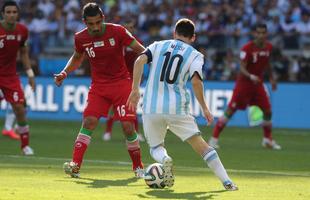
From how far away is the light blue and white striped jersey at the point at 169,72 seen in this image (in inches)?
456

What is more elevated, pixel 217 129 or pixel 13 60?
pixel 13 60

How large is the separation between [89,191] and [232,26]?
761 inches

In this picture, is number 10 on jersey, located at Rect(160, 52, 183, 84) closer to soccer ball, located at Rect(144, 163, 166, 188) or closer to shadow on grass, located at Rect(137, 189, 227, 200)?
soccer ball, located at Rect(144, 163, 166, 188)

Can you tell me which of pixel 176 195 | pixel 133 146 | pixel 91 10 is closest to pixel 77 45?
pixel 91 10

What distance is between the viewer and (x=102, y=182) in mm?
12562

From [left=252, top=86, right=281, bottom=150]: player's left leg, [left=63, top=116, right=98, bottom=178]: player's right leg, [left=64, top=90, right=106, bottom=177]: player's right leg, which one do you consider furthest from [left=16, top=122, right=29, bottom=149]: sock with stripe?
[left=252, top=86, right=281, bottom=150]: player's left leg

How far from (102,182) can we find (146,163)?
318 centimetres

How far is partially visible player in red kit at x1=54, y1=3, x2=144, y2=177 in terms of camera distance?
43.5 feet

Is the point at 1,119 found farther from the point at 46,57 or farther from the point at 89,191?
the point at 89,191

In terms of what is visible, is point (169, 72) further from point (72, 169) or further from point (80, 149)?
point (72, 169)

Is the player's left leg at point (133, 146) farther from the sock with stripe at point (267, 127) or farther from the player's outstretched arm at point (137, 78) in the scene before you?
the sock with stripe at point (267, 127)

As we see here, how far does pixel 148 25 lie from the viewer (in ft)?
102

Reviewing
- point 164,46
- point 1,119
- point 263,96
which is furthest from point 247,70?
point 1,119

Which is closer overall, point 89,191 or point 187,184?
point 89,191
